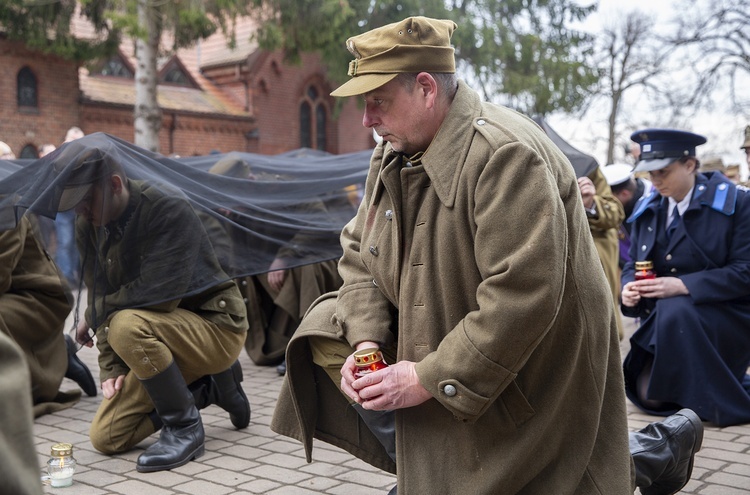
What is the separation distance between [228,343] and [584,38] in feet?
76.5

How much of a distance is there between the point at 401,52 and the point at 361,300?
2.88ft

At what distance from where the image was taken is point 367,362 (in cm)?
292

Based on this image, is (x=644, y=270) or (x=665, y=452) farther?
(x=644, y=270)

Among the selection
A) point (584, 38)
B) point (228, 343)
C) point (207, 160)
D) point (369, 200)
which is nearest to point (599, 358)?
point (369, 200)

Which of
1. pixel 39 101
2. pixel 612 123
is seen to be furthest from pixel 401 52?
pixel 612 123

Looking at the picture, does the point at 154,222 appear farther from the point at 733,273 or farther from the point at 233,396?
the point at 733,273

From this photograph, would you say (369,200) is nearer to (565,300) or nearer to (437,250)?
(437,250)

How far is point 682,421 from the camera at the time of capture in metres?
3.76

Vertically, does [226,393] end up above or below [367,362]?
below

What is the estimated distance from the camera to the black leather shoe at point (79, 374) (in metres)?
6.36

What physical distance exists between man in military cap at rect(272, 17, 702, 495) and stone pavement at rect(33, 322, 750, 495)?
4.69ft

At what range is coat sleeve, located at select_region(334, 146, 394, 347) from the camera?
311cm

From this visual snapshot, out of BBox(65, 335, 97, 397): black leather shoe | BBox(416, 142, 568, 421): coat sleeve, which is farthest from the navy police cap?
BBox(65, 335, 97, 397): black leather shoe

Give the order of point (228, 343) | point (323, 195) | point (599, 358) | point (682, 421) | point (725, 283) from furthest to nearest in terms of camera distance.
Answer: point (323, 195) < point (725, 283) < point (228, 343) < point (682, 421) < point (599, 358)
